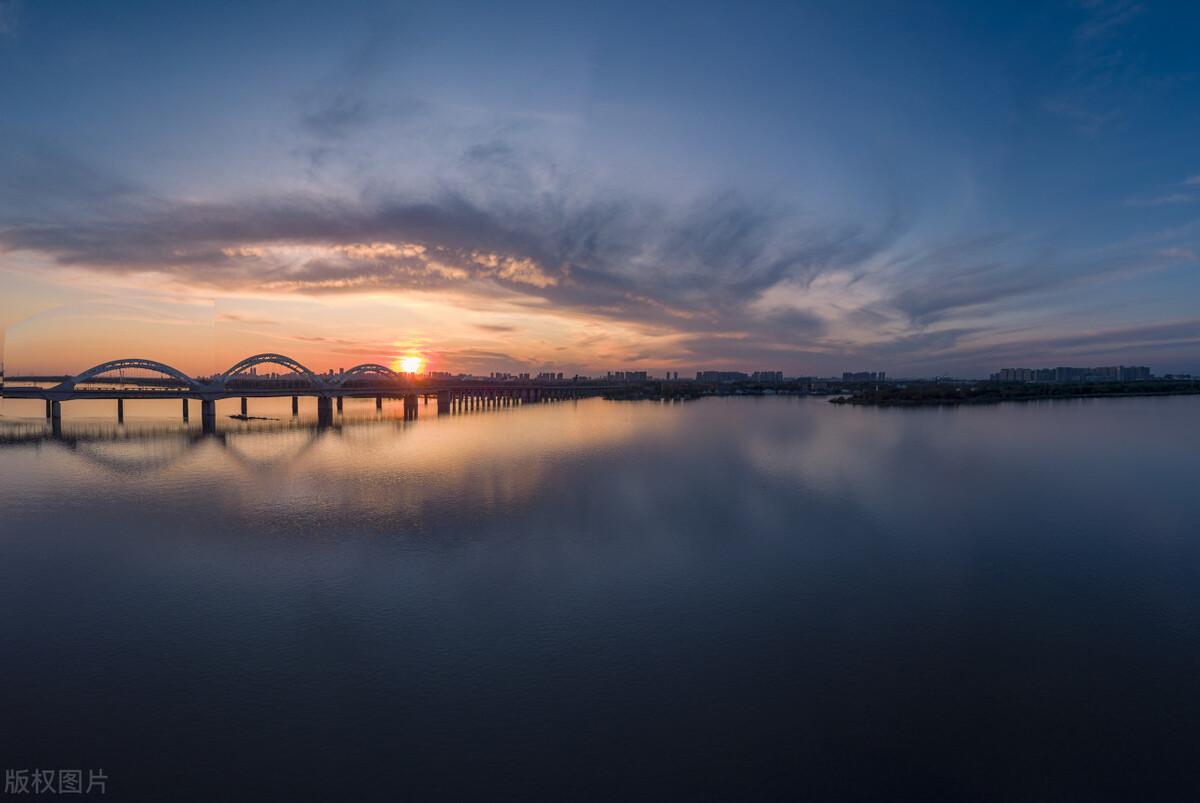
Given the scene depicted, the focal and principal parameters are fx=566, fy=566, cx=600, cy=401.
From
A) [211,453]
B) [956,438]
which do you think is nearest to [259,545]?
[211,453]

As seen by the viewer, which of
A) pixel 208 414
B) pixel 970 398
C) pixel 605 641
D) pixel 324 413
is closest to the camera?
pixel 605 641

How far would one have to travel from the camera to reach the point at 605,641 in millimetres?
8453

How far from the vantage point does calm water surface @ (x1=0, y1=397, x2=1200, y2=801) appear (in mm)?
5945

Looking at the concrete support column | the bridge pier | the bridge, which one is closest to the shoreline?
the bridge

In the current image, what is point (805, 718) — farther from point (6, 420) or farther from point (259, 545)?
point (6, 420)

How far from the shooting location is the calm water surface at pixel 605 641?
19.5 ft

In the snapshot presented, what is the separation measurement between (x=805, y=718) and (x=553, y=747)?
2.96 metres

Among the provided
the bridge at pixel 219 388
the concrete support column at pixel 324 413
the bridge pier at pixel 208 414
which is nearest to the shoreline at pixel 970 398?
the bridge at pixel 219 388

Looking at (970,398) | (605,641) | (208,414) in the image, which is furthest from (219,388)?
(970,398)

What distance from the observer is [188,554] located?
12438mm

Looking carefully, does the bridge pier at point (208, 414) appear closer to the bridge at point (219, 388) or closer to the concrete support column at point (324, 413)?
the bridge at point (219, 388)

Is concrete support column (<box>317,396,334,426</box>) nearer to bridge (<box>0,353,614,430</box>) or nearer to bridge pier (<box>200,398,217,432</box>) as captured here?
bridge (<box>0,353,614,430</box>)

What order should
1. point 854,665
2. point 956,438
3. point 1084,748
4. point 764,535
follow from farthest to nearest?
point 956,438
point 764,535
point 854,665
point 1084,748

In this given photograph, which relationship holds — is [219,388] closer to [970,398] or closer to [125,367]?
[125,367]
